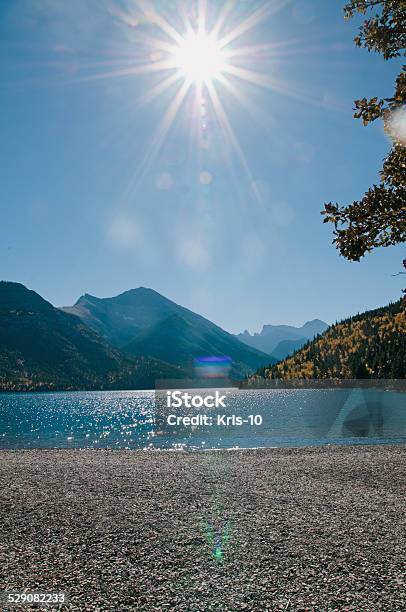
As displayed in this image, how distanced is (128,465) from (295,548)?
1964cm

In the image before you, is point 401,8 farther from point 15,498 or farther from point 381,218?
point 15,498

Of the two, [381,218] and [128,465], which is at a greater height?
[381,218]

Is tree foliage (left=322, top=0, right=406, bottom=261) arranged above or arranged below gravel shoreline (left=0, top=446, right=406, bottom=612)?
above

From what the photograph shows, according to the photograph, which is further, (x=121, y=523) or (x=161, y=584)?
(x=121, y=523)

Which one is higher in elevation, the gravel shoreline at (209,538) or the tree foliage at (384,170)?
the tree foliage at (384,170)

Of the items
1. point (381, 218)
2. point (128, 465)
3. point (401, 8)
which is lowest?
point (128, 465)

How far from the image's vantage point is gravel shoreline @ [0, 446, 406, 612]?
9.87 m

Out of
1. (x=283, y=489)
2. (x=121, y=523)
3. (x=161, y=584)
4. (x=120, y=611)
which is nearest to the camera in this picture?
(x=120, y=611)

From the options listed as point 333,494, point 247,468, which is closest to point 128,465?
point 247,468

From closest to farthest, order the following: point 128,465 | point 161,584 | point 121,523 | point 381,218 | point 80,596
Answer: point 80,596
point 161,584
point 381,218
point 121,523
point 128,465

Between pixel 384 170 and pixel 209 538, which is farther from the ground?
pixel 384 170

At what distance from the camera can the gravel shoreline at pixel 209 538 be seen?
987 cm

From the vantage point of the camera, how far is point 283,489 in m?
21.3

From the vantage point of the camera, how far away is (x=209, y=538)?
1375 centimetres
